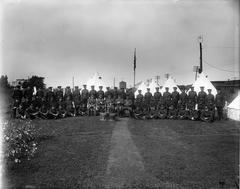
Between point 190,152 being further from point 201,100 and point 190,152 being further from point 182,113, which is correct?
point 201,100

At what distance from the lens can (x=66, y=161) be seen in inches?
288

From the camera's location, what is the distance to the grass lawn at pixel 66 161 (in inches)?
233

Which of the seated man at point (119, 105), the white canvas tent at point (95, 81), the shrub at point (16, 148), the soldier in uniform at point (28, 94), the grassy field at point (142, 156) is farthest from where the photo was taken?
the white canvas tent at point (95, 81)

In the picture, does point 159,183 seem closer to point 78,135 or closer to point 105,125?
point 78,135

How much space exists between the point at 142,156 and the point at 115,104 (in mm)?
8524

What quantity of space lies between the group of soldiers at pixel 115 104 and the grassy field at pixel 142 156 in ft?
8.85

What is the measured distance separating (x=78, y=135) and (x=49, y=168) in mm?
3963

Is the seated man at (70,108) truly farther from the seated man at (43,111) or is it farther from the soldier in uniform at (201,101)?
the soldier in uniform at (201,101)

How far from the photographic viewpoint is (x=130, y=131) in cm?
1164

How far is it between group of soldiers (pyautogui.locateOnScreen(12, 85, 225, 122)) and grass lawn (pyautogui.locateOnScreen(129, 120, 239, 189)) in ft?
7.57

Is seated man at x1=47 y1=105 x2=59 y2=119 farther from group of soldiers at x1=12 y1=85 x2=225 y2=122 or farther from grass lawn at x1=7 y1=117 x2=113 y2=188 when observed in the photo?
grass lawn at x1=7 y1=117 x2=113 y2=188

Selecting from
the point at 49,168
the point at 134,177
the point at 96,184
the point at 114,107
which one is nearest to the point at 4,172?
the point at 49,168

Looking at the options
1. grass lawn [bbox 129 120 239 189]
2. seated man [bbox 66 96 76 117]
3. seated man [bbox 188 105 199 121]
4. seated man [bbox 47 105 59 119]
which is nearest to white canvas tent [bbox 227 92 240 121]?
seated man [bbox 188 105 199 121]

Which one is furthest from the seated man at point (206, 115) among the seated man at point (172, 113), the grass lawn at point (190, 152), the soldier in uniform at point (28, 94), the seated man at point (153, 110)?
the soldier in uniform at point (28, 94)
